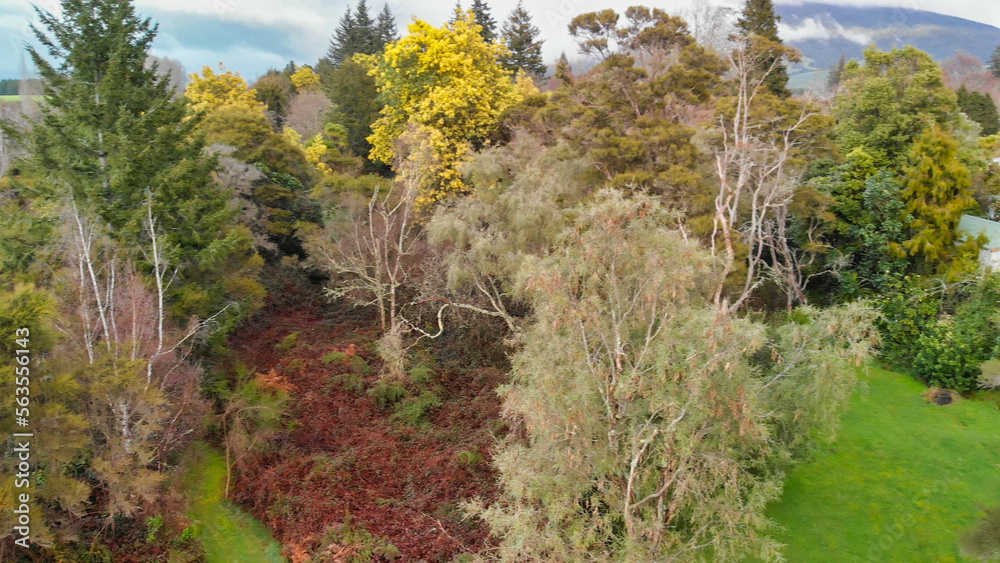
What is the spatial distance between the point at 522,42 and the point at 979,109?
2659 cm

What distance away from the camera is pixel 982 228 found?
17.7 meters

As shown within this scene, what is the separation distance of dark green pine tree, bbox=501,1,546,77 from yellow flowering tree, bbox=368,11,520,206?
1555 cm

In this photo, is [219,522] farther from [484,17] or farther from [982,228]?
[484,17]

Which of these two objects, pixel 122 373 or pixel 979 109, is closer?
pixel 122 373

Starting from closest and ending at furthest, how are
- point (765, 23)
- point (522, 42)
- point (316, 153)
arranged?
point (765, 23) → point (316, 153) → point (522, 42)

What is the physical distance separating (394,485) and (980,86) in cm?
4960

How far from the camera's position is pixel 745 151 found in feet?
48.2

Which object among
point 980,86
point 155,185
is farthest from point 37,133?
point 980,86

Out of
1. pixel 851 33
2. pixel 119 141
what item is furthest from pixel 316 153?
pixel 851 33

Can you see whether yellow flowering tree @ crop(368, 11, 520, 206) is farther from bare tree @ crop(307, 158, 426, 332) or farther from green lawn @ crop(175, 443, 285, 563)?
green lawn @ crop(175, 443, 285, 563)

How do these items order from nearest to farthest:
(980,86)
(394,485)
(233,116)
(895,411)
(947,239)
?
(394,485) → (895,411) → (947,239) → (233,116) → (980,86)

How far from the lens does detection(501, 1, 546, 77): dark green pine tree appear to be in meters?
37.8

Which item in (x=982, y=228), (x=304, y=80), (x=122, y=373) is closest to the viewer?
(x=122, y=373)

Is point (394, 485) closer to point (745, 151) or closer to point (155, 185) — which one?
point (155, 185)
